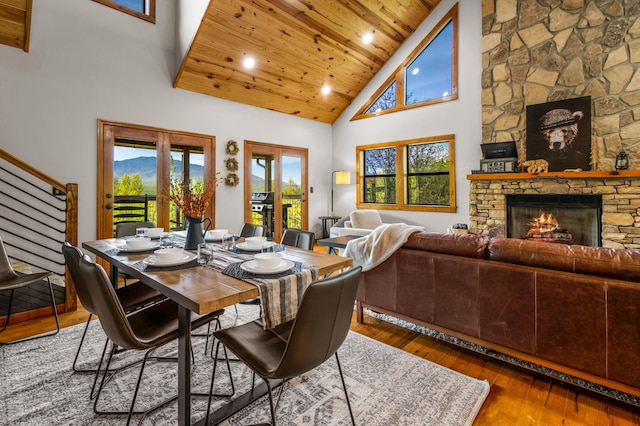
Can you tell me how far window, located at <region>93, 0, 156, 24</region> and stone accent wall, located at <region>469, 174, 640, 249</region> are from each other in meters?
5.26

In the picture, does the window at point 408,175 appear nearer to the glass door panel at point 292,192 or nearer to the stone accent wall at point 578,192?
the stone accent wall at point 578,192

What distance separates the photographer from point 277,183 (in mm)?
6109

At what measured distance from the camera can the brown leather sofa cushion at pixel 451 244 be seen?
6.91 feet

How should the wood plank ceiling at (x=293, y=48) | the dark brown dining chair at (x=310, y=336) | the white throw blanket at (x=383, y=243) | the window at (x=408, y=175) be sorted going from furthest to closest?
the window at (x=408, y=175)
the wood plank ceiling at (x=293, y=48)
the white throw blanket at (x=383, y=243)
the dark brown dining chair at (x=310, y=336)

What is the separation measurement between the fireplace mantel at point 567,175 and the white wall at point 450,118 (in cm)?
43

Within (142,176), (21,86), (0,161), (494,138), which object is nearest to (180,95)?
(142,176)

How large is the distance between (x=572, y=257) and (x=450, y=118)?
417 cm

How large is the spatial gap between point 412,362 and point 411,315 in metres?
0.34

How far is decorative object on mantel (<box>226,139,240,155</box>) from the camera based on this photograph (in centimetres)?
527

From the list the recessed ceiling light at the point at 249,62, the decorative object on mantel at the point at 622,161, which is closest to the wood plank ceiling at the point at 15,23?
the recessed ceiling light at the point at 249,62

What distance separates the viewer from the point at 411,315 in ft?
7.88

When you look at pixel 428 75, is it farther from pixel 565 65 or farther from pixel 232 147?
pixel 232 147

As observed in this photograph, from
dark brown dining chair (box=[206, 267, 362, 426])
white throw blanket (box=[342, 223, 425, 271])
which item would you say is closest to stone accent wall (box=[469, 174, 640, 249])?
white throw blanket (box=[342, 223, 425, 271])

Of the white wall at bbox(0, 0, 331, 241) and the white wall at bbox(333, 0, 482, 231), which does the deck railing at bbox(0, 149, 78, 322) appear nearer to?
the white wall at bbox(0, 0, 331, 241)
